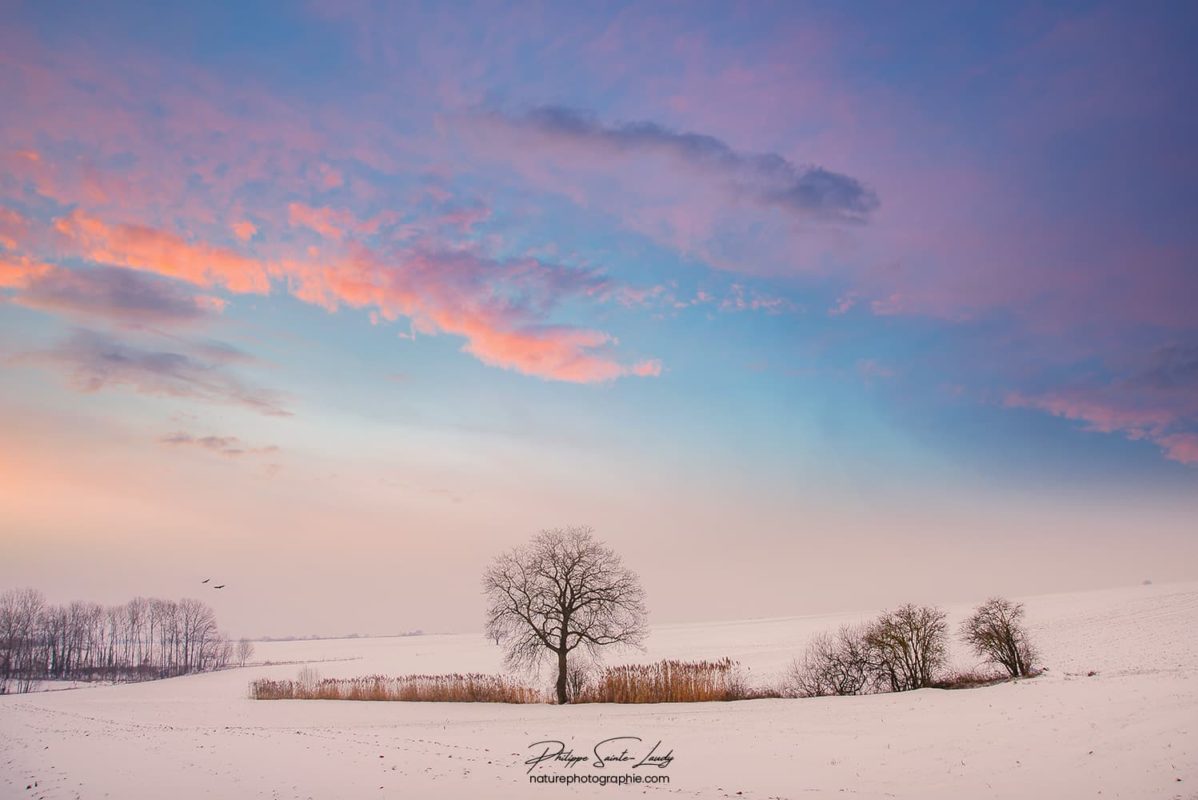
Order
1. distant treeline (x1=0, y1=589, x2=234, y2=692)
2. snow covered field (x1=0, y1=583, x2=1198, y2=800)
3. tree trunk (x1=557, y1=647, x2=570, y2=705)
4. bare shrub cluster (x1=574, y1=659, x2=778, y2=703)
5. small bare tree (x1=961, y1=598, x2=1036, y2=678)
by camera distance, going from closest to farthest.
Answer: snow covered field (x1=0, y1=583, x2=1198, y2=800) → bare shrub cluster (x1=574, y1=659, x2=778, y2=703) → tree trunk (x1=557, y1=647, x2=570, y2=705) → small bare tree (x1=961, y1=598, x2=1036, y2=678) → distant treeline (x1=0, y1=589, x2=234, y2=692)

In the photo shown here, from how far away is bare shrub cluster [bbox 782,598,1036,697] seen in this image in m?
41.5

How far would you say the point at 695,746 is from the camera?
973 inches

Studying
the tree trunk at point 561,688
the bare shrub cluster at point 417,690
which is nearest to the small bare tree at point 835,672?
→ the tree trunk at point 561,688

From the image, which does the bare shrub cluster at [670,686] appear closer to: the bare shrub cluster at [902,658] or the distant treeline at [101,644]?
the bare shrub cluster at [902,658]

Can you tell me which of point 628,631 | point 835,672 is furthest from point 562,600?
point 835,672

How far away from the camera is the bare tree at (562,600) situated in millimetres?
44656

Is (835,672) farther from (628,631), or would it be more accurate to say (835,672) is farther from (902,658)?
(628,631)

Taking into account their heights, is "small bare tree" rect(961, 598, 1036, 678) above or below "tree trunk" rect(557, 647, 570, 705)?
above

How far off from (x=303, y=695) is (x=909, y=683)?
1839 inches

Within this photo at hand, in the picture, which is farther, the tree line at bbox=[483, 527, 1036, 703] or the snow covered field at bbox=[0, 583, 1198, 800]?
the tree line at bbox=[483, 527, 1036, 703]

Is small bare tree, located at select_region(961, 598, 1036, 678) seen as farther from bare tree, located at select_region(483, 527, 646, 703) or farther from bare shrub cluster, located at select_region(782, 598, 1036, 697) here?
bare tree, located at select_region(483, 527, 646, 703)

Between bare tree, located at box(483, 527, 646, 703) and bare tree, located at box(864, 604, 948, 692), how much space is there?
15484 millimetres
